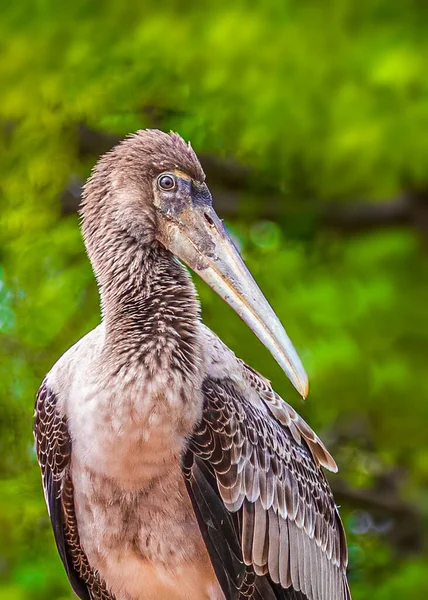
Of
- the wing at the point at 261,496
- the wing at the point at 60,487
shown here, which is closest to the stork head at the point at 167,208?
the wing at the point at 261,496

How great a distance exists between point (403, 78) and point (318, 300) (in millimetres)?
2181

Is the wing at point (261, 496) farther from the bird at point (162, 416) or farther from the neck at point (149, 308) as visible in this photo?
the neck at point (149, 308)

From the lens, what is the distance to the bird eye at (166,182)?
188 inches

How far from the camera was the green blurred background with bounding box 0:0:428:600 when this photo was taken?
24.9ft

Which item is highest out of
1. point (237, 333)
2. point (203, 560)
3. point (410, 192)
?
point (410, 192)

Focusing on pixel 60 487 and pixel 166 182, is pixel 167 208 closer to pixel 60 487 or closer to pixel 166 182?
pixel 166 182

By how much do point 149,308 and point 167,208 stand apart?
1.33 ft

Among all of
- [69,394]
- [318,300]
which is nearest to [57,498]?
[69,394]

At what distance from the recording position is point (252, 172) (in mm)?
8977

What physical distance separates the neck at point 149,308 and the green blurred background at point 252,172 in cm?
270

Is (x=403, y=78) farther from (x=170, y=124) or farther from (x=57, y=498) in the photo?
(x=57, y=498)

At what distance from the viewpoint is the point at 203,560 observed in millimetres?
4770

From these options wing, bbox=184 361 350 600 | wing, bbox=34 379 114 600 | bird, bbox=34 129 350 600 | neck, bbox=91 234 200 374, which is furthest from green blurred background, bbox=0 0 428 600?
neck, bbox=91 234 200 374

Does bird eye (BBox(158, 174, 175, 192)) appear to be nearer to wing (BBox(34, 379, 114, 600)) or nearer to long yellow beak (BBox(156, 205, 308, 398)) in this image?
long yellow beak (BBox(156, 205, 308, 398))
